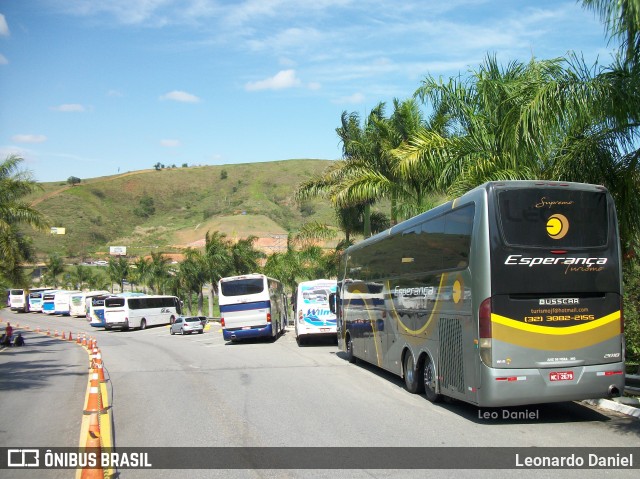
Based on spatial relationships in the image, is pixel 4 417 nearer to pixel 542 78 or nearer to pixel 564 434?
pixel 564 434

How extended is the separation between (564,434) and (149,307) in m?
46.7

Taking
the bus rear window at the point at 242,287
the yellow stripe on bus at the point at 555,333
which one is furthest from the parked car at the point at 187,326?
the yellow stripe on bus at the point at 555,333

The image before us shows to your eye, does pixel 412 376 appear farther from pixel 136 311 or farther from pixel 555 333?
pixel 136 311

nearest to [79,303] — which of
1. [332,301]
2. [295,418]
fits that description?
[332,301]

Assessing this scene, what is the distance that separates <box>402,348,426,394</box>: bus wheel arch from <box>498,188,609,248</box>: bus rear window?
3.85m

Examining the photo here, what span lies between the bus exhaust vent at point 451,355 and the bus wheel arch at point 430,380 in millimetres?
372

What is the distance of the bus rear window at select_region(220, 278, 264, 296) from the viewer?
28812 millimetres

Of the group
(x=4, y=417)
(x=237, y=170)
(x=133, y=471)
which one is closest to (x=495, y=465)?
(x=133, y=471)

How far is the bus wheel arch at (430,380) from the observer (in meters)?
11.2

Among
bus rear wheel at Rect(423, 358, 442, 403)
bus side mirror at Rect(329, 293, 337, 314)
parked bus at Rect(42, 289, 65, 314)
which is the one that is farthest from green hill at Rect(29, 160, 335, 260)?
bus rear wheel at Rect(423, 358, 442, 403)

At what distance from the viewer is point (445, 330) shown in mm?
10609

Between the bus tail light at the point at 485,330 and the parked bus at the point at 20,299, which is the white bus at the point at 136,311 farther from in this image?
the bus tail light at the point at 485,330

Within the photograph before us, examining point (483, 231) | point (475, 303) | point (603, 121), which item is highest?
point (603, 121)

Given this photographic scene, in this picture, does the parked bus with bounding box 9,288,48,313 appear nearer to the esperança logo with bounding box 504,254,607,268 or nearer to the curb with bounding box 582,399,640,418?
the curb with bounding box 582,399,640,418
